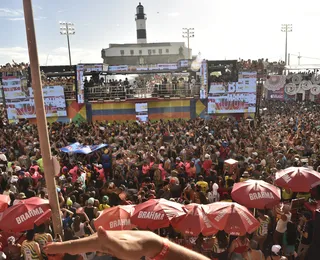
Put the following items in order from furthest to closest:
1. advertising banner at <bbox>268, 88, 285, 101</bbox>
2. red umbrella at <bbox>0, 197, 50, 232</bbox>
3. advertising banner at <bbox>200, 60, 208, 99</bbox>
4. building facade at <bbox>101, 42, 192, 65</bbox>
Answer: building facade at <bbox>101, 42, 192, 65</bbox> → advertising banner at <bbox>268, 88, 285, 101</bbox> → advertising banner at <bbox>200, 60, 208, 99</bbox> → red umbrella at <bbox>0, 197, 50, 232</bbox>

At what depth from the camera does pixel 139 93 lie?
22188mm

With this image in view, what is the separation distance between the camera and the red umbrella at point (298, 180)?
21.8ft

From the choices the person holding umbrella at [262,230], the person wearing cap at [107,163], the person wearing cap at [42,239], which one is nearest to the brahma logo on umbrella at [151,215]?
the person wearing cap at [42,239]

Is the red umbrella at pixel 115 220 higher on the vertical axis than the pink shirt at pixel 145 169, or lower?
higher

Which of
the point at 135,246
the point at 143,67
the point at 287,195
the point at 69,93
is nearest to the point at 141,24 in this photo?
the point at 143,67

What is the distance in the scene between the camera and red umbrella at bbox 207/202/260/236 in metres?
4.95

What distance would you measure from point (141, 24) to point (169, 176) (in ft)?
222

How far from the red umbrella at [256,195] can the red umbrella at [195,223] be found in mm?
1142

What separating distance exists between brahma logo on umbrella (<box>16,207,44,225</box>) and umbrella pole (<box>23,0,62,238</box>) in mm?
603

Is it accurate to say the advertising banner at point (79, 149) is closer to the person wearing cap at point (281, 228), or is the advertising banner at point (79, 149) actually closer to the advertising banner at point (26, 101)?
the person wearing cap at point (281, 228)

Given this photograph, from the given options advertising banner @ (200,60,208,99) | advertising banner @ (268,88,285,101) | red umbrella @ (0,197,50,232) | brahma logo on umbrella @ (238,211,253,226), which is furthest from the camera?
advertising banner @ (268,88,285,101)

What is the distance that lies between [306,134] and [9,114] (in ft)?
61.1

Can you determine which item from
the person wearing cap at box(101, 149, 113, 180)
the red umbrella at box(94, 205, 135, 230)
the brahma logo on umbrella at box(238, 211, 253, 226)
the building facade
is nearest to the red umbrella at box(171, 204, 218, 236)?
the brahma logo on umbrella at box(238, 211, 253, 226)

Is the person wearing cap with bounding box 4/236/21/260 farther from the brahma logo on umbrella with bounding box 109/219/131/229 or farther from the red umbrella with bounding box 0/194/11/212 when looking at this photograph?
the brahma logo on umbrella with bounding box 109/219/131/229
